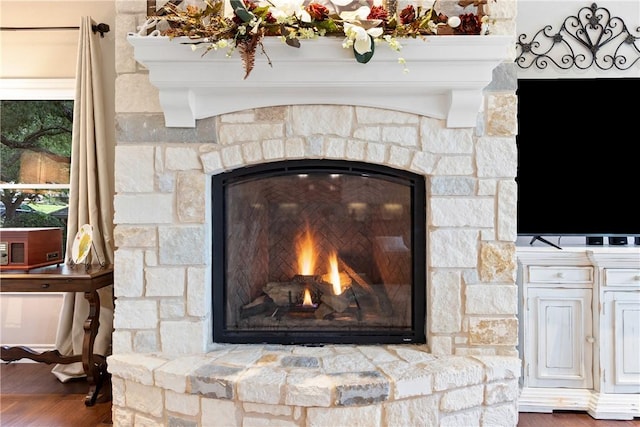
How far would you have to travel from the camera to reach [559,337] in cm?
239

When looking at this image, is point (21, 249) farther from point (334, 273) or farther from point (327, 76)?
point (327, 76)

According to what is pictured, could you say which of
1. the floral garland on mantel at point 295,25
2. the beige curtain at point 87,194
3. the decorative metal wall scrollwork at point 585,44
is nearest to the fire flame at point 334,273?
the floral garland on mantel at point 295,25

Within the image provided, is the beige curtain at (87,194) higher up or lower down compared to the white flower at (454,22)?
lower down

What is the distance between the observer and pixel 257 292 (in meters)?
2.31

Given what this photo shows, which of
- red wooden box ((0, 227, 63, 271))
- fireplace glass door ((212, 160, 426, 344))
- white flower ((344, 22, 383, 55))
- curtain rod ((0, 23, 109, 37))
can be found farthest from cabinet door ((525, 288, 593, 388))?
curtain rod ((0, 23, 109, 37))

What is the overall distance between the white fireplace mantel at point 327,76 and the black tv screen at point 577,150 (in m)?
0.67

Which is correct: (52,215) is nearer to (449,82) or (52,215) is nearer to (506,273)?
(449,82)

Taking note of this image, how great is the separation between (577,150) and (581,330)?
3.44 ft

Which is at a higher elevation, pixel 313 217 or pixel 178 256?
pixel 313 217

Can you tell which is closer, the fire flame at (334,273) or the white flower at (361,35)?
the white flower at (361,35)

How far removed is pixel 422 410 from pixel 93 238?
2139 mm

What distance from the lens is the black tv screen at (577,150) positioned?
102 inches

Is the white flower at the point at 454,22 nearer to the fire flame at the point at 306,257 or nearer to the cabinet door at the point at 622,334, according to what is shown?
the fire flame at the point at 306,257

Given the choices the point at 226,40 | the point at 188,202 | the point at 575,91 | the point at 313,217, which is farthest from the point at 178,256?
the point at 575,91
